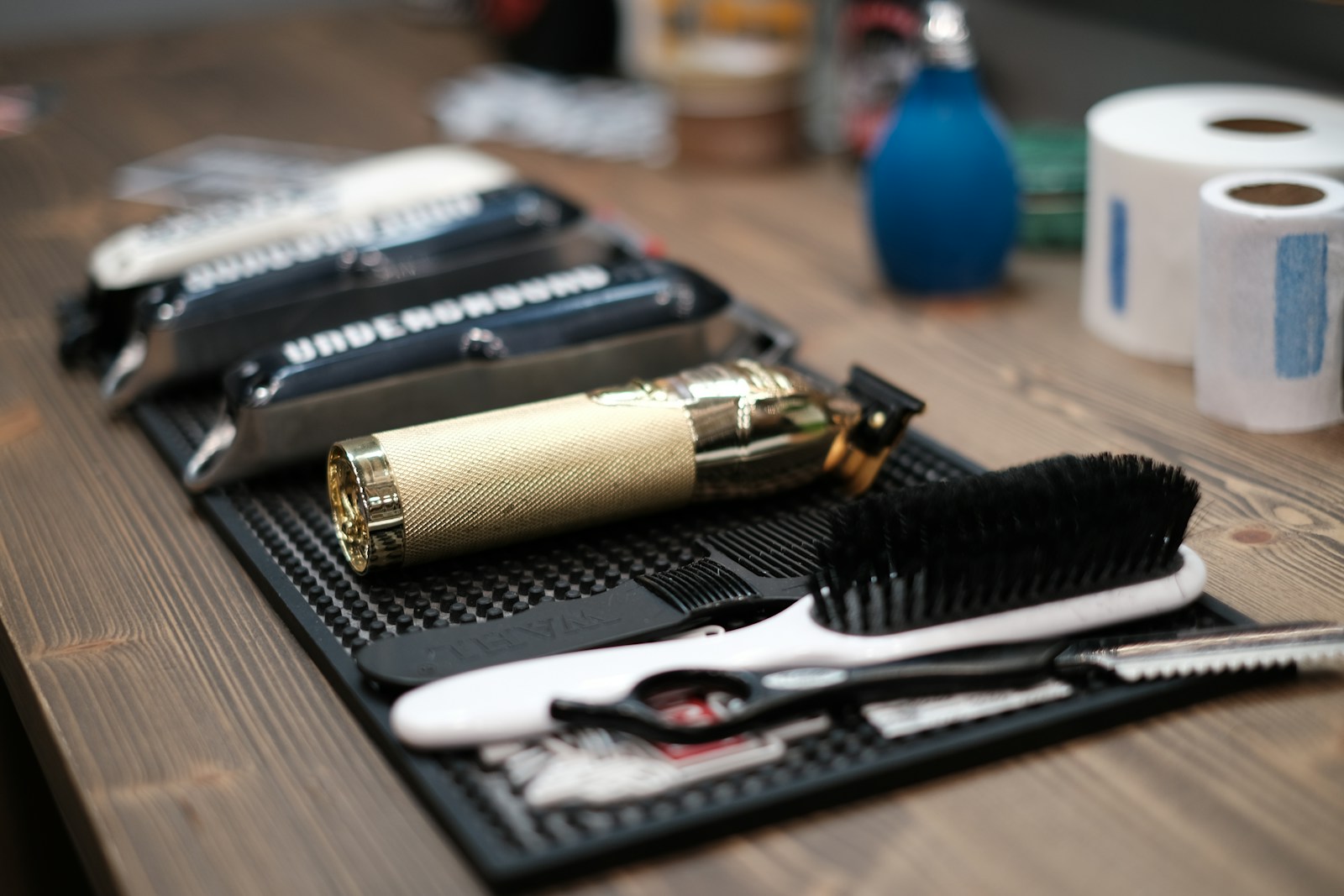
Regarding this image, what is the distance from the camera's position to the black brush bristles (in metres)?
0.48

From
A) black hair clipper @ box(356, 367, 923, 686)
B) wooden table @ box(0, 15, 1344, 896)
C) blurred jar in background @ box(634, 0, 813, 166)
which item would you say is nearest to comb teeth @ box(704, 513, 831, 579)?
black hair clipper @ box(356, 367, 923, 686)

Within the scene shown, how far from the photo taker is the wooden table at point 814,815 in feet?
1.37

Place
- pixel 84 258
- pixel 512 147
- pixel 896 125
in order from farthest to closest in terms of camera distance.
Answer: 1. pixel 512 147
2. pixel 84 258
3. pixel 896 125

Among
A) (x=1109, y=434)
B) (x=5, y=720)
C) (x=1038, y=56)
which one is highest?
(x=1038, y=56)

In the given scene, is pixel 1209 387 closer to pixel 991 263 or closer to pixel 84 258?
pixel 991 263

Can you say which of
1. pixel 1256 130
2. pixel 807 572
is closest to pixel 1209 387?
pixel 1256 130

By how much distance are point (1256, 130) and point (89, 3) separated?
4.81ft

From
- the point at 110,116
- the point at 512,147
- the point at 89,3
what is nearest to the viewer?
the point at 512,147

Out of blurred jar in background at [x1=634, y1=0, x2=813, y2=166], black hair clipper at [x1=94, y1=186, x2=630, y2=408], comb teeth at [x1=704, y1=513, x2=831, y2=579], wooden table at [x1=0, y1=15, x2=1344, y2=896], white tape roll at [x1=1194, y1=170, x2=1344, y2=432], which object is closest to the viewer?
wooden table at [x1=0, y1=15, x2=1344, y2=896]

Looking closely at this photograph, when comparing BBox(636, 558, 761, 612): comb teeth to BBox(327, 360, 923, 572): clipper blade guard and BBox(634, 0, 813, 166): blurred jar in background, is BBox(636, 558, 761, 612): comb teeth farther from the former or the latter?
BBox(634, 0, 813, 166): blurred jar in background

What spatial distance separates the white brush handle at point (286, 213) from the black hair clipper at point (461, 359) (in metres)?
0.14

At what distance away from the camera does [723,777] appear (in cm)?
44

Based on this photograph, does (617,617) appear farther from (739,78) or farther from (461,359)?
(739,78)

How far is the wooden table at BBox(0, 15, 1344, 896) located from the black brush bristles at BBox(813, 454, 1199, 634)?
56mm
